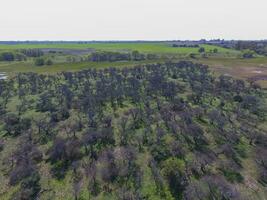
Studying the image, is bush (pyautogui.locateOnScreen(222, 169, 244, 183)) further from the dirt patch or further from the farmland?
the dirt patch

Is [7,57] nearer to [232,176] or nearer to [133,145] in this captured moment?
[133,145]

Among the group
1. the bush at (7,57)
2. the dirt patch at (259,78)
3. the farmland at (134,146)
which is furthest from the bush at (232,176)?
the bush at (7,57)

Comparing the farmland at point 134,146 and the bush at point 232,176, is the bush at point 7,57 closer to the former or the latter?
the farmland at point 134,146

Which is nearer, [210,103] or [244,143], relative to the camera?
[244,143]

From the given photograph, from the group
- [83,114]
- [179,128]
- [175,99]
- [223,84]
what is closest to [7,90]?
[83,114]

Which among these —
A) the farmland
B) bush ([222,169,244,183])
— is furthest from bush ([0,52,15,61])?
bush ([222,169,244,183])

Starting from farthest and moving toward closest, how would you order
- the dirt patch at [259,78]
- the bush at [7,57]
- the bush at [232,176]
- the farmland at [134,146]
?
the bush at [7,57] < the dirt patch at [259,78] < the bush at [232,176] < the farmland at [134,146]

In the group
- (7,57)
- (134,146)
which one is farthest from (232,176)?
(7,57)

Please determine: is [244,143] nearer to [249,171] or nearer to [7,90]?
[249,171]
